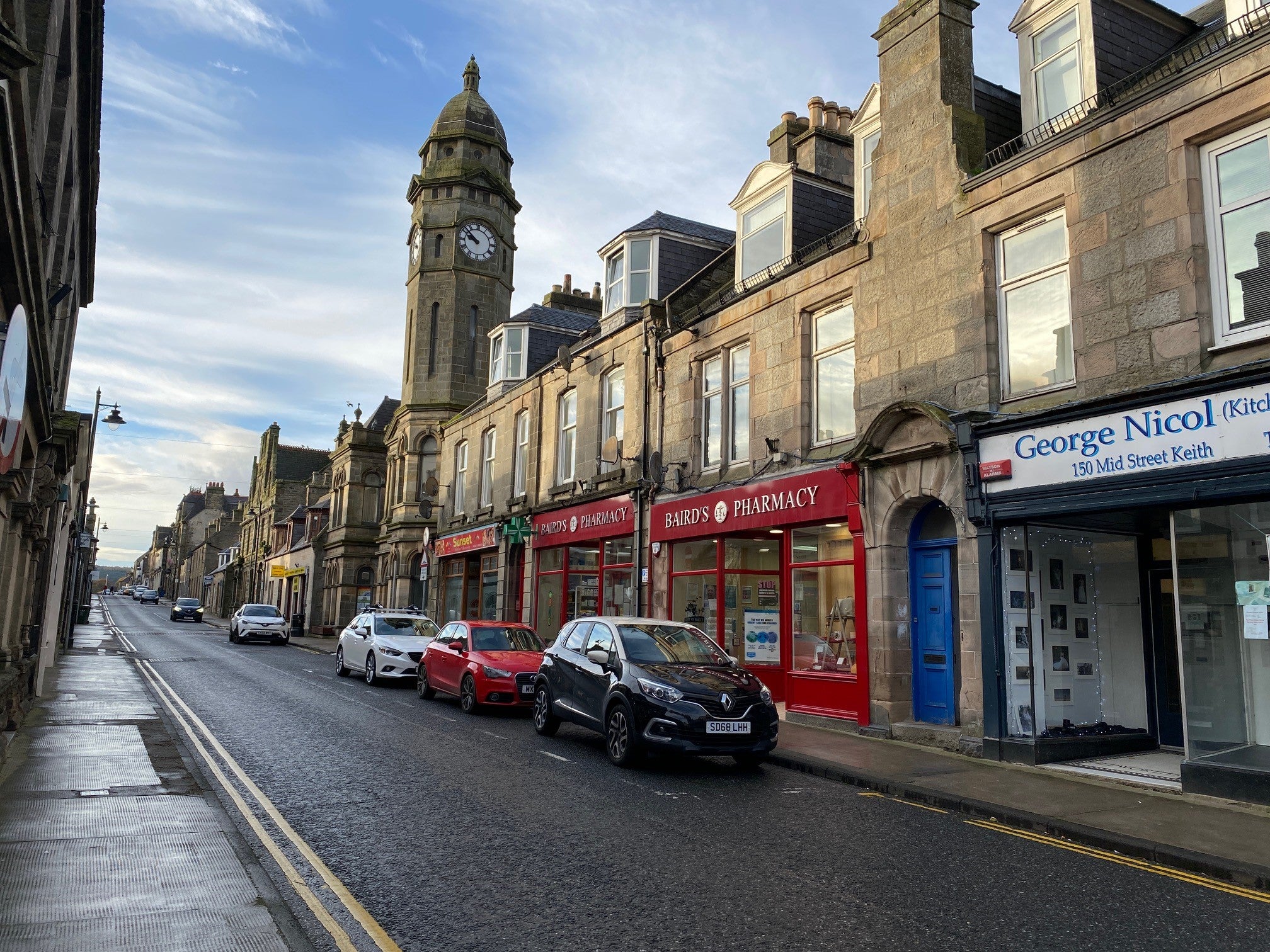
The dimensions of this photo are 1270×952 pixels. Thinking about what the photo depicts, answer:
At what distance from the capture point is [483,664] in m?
14.9

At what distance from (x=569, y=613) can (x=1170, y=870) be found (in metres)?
17.6

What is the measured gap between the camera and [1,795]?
7.33 meters

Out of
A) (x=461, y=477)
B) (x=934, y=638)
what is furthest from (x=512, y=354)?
(x=934, y=638)

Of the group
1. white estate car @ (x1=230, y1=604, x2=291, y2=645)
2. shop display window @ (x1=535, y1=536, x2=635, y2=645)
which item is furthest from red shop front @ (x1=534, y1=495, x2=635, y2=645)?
white estate car @ (x1=230, y1=604, x2=291, y2=645)

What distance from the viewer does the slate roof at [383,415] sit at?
1881 inches

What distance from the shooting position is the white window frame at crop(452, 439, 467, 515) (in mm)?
31422

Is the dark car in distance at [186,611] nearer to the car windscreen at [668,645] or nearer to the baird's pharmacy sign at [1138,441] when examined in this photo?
the car windscreen at [668,645]

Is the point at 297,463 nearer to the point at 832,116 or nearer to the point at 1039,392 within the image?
the point at 832,116

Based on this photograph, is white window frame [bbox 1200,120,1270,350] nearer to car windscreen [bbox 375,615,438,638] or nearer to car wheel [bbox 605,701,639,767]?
car wheel [bbox 605,701,639,767]

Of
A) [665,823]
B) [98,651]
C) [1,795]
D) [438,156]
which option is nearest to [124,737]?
[1,795]

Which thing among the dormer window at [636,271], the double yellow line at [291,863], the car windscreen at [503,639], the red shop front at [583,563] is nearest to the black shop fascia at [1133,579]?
the double yellow line at [291,863]

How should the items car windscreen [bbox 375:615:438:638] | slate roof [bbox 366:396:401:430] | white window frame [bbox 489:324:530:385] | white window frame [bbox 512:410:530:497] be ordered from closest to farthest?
1. car windscreen [bbox 375:615:438:638]
2. white window frame [bbox 512:410:530:497]
3. white window frame [bbox 489:324:530:385]
4. slate roof [bbox 366:396:401:430]

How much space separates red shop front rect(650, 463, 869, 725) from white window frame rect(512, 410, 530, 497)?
8849mm

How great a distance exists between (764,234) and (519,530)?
1161 centimetres
